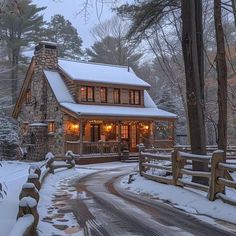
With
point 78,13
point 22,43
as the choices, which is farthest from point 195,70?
point 22,43

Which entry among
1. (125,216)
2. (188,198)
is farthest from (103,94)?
(125,216)

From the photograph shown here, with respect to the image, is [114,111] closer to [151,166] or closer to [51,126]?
[51,126]

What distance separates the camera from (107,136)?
30.4 meters

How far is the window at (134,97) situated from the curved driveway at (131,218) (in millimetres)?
20495

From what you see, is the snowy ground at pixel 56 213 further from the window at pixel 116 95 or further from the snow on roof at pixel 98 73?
the window at pixel 116 95

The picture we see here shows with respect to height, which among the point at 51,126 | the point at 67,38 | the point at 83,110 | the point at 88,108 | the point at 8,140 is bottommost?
the point at 8,140

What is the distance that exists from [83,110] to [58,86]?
420cm

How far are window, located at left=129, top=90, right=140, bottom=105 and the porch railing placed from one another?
4997 mm

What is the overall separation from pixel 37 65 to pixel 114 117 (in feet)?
26.7

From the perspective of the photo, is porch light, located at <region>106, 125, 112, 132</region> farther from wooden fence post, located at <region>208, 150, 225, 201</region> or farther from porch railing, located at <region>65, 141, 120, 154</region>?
wooden fence post, located at <region>208, 150, 225, 201</region>

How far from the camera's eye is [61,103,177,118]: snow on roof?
26700 mm

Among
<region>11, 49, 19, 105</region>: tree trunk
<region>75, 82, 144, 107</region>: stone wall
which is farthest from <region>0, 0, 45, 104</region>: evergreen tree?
<region>75, 82, 144, 107</region>: stone wall

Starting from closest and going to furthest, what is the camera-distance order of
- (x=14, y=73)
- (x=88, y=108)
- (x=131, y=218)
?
(x=131, y=218) < (x=88, y=108) < (x=14, y=73)

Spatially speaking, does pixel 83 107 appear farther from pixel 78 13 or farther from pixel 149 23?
pixel 78 13
